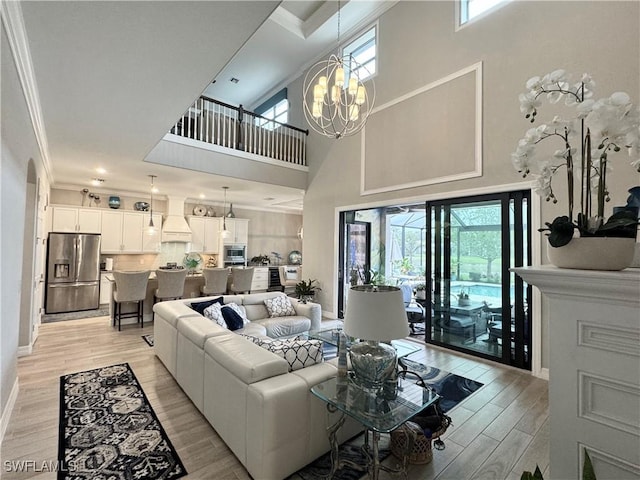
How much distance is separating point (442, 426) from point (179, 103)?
3492mm

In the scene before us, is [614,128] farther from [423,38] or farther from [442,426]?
[423,38]

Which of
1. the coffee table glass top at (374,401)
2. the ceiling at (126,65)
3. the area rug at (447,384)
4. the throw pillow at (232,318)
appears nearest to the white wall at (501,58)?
the area rug at (447,384)

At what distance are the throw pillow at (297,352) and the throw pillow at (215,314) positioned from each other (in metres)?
1.48

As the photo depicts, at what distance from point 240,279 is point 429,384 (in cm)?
447

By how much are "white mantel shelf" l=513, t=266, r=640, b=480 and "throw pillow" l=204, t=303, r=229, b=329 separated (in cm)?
330

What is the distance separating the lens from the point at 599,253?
98 cm

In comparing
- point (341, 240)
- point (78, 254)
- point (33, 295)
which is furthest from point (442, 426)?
point (78, 254)

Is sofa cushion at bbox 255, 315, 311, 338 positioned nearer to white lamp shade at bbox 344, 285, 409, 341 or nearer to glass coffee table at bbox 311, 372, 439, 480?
glass coffee table at bbox 311, 372, 439, 480

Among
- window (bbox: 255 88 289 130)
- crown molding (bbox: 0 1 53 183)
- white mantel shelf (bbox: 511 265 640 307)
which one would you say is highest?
window (bbox: 255 88 289 130)

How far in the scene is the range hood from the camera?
7.51 m

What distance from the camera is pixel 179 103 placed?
2.75 metres

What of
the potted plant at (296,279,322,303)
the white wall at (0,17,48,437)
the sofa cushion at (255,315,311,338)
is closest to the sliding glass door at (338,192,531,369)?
the sofa cushion at (255,315,311,338)

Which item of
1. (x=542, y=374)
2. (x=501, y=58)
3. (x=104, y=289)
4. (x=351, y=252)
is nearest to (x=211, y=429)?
(x=542, y=374)

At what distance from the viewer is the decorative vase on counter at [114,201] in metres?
7.09
